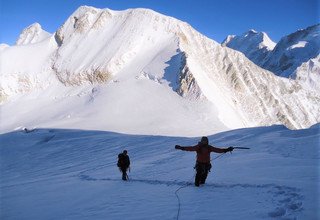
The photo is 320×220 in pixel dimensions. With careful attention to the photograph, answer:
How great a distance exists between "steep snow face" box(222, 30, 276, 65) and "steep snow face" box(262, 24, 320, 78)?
28.3ft

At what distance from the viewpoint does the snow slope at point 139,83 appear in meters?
36.8

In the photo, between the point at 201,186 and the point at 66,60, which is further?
the point at 66,60

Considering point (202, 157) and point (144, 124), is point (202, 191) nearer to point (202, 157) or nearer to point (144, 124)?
point (202, 157)

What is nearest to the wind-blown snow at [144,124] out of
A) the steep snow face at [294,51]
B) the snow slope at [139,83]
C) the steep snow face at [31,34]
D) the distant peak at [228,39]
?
the snow slope at [139,83]

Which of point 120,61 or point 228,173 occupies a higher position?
point 120,61

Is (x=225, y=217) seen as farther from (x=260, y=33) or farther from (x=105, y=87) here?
(x=260, y=33)

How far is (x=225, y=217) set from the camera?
693 cm

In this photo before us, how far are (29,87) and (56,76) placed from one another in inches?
145

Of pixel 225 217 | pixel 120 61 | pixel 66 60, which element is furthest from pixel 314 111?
pixel 225 217

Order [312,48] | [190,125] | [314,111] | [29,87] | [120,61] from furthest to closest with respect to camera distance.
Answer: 1. [312,48]
2. [314,111]
3. [29,87]
4. [120,61]
5. [190,125]

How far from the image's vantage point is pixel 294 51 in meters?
106

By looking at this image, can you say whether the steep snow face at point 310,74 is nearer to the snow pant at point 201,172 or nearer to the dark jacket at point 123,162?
the dark jacket at point 123,162

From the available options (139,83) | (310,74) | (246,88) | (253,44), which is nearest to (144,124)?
(139,83)

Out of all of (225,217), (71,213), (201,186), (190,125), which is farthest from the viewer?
(190,125)
